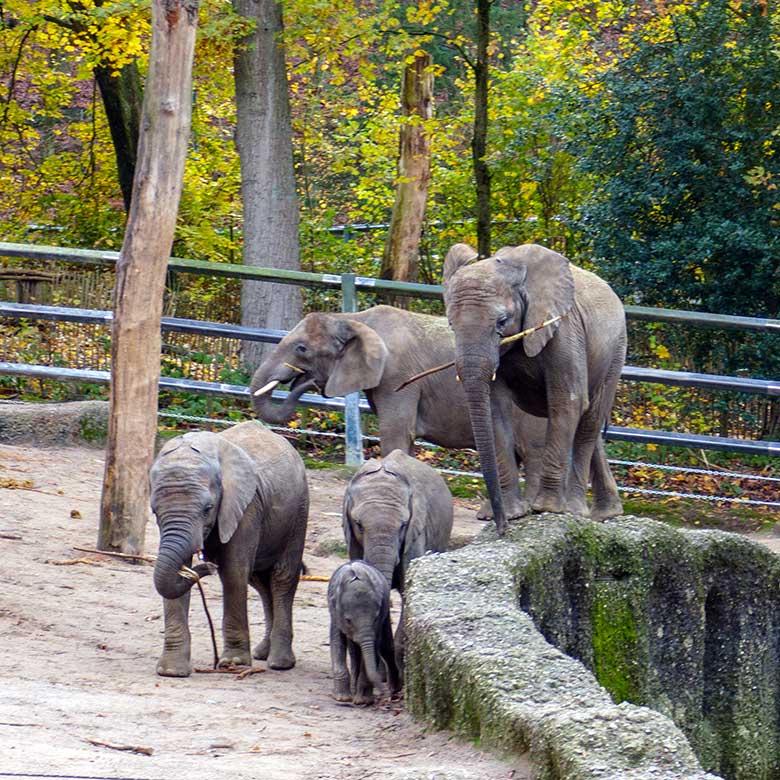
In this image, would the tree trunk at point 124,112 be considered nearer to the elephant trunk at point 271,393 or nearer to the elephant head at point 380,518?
the elephant trunk at point 271,393

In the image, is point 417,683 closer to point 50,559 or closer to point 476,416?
point 476,416

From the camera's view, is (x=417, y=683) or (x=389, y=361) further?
(x=389, y=361)

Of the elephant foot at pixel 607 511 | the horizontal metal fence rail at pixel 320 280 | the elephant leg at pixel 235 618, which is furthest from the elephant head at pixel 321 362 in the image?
the elephant leg at pixel 235 618

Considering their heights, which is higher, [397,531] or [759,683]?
[397,531]

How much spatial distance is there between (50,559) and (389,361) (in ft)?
9.23

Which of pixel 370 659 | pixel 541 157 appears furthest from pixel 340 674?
pixel 541 157

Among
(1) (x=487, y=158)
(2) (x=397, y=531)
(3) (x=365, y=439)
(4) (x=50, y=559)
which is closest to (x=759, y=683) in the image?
(2) (x=397, y=531)

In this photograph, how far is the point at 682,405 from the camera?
1567cm

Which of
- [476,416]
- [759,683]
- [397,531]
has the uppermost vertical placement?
[476,416]

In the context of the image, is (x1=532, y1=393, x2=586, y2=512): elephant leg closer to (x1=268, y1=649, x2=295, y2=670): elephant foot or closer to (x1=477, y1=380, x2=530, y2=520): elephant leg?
(x1=477, y1=380, x2=530, y2=520): elephant leg

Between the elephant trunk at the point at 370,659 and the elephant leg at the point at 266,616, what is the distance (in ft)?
4.60

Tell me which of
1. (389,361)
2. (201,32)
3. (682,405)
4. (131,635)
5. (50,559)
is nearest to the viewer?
(131,635)

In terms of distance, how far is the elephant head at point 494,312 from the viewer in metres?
9.64

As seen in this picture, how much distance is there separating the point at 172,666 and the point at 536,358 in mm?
2659
